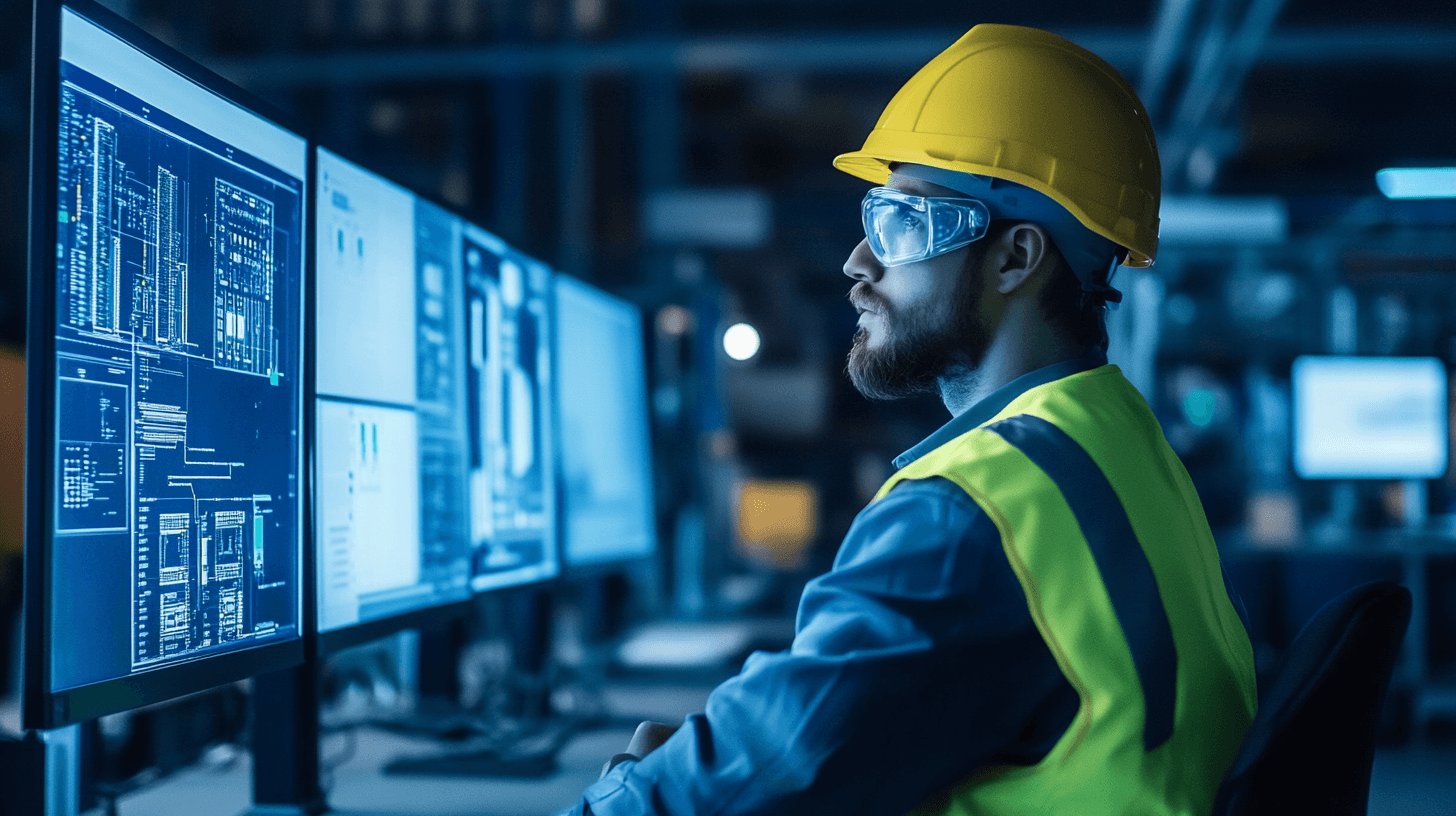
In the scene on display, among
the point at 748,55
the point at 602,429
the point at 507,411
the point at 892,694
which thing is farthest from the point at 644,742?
the point at 748,55

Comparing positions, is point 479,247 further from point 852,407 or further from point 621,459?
point 852,407

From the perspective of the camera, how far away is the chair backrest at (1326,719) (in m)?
0.72

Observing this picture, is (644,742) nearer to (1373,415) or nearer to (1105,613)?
(1105,613)

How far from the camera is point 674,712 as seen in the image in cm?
171

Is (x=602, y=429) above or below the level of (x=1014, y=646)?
above

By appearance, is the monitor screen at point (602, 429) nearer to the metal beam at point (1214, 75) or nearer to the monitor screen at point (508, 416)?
the monitor screen at point (508, 416)

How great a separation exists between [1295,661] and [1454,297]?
5.85m

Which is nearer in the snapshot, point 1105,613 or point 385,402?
point 1105,613

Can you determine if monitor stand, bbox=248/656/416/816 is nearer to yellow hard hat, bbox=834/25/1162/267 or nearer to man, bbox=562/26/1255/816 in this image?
man, bbox=562/26/1255/816

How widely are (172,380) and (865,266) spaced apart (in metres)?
0.59

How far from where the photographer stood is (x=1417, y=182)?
3965 millimetres

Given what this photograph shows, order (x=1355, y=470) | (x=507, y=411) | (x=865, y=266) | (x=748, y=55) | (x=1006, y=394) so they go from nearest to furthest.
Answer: (x=1006, y=394) → (x=865, y=266) → (x=507, y=411) → (x=1355, y=470) → (x=748, y=55)

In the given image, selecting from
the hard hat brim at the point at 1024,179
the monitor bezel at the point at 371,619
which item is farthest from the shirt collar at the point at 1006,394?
the monitor bezel at the point at 371,619

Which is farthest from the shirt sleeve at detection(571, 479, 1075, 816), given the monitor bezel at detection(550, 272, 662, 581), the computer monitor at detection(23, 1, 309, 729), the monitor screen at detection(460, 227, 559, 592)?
the monitor bezel at detection(550, 272, 662, 581)
